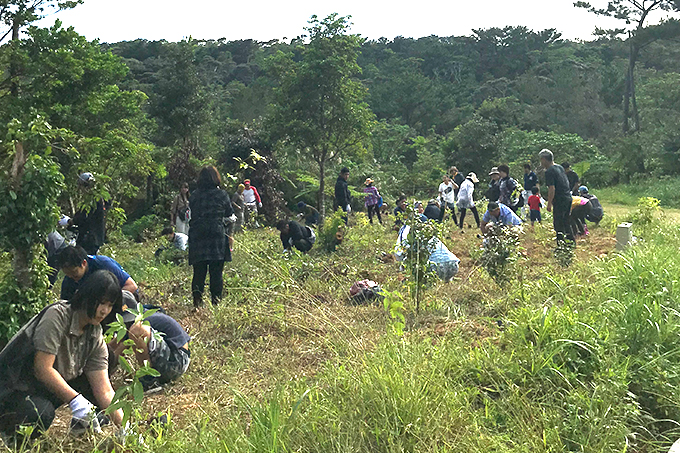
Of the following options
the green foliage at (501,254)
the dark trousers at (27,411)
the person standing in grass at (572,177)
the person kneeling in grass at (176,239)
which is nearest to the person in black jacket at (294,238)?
the person kneeling in grass at (176,239)

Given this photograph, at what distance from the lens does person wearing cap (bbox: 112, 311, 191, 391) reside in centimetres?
380

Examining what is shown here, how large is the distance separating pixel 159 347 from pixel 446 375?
187 centimetres

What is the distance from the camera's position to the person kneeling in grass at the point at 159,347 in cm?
380

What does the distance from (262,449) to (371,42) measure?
6184 centimetres

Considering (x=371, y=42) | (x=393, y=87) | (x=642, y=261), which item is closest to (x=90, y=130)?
(x=642, y=261)

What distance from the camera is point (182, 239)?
9219 millimetres

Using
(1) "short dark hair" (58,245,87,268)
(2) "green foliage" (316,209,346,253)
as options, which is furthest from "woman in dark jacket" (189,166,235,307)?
(2) "green foliage" (316,209,346,253)

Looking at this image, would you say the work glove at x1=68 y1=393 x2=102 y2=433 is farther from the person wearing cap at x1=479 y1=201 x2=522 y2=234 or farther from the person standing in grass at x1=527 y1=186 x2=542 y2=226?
the person standing in grass at x1=527 y1=186 x2=542 y2=226

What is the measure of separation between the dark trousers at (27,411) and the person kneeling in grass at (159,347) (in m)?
0.64

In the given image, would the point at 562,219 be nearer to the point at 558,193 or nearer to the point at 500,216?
the point at 558,193

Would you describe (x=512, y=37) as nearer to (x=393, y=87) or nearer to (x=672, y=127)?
(x=393, y=87)

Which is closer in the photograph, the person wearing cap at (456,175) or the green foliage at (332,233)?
the green foliage at (332,233)

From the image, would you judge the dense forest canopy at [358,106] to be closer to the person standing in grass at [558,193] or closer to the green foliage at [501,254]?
the green foliage at [501,254]

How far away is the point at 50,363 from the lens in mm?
3045
